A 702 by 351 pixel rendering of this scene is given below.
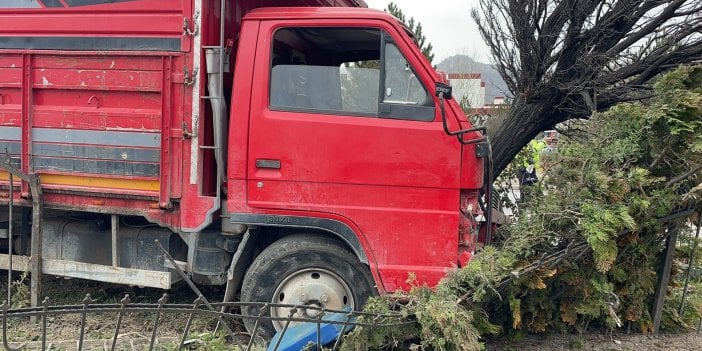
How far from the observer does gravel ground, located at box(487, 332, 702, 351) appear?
3891 mm

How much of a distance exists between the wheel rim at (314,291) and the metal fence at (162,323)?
8 centimetres

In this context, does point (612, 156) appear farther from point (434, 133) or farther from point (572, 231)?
point (434, 133)

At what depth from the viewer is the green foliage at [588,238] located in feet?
10.6

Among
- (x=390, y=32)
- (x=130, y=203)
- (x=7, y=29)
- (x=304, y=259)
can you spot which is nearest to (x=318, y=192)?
(x=304, y=259)

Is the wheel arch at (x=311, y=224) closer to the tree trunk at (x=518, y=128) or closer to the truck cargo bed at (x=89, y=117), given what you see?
the truck cargo bed at (x=89, y=117)

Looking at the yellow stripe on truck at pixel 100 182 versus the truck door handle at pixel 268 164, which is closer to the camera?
the truck door handle at pixel 268 164

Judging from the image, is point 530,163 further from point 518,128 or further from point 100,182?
point 100,182

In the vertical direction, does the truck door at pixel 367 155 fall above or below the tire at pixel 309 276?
above

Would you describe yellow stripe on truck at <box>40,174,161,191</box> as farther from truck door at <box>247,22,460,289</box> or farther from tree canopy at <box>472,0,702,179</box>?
tree canopy at <box>472,0,702,179</box>

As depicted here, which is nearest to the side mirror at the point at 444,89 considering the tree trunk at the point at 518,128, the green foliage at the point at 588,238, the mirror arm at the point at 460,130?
the mirror arm at the point at 460,130

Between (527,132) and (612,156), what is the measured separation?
7.24ft

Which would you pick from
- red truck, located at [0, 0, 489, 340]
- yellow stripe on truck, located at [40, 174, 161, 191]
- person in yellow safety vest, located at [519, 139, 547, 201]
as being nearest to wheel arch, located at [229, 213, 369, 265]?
red truck, located at [0, 0, 489, 340]

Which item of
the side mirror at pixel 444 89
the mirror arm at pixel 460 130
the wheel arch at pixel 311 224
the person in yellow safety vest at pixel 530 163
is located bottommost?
the wheel arch at pixel 311 224

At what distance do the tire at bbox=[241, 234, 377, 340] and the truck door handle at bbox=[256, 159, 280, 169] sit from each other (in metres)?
0.54
